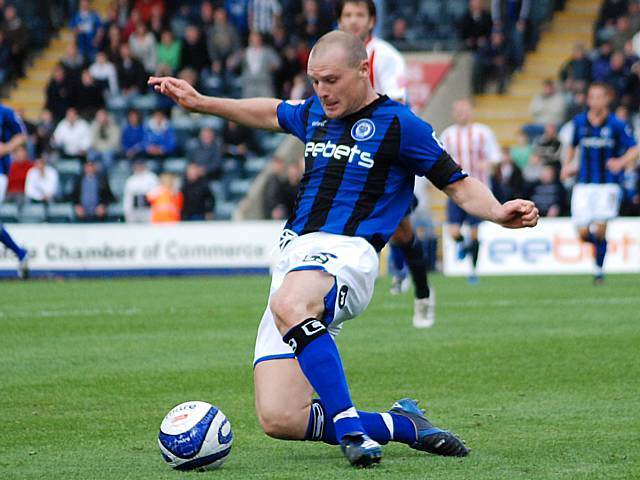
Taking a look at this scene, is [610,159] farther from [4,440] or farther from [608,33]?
[4,440]

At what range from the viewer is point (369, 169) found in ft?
19.5

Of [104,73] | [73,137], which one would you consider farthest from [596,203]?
[104,73]

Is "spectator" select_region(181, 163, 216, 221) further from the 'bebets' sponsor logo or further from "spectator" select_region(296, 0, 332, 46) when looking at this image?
the 'bebets' sponsor logo

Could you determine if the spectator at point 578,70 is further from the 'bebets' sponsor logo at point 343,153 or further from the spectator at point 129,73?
the 'bebets' sponsor logo at point 343,153

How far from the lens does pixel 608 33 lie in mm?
25203

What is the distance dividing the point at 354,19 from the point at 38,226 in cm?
1129

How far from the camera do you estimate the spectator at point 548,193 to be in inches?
850

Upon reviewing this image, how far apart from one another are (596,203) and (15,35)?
1392 centimetres

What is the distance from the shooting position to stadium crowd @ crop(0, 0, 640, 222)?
73.7 feet

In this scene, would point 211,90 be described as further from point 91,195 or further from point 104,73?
point 91,195

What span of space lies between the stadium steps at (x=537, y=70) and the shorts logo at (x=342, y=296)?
19856 millimetres

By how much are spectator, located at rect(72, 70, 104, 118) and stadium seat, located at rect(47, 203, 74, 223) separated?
2.85 m

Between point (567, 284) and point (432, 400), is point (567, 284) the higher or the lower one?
the lower one

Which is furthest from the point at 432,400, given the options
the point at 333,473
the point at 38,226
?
the point at 38,226
